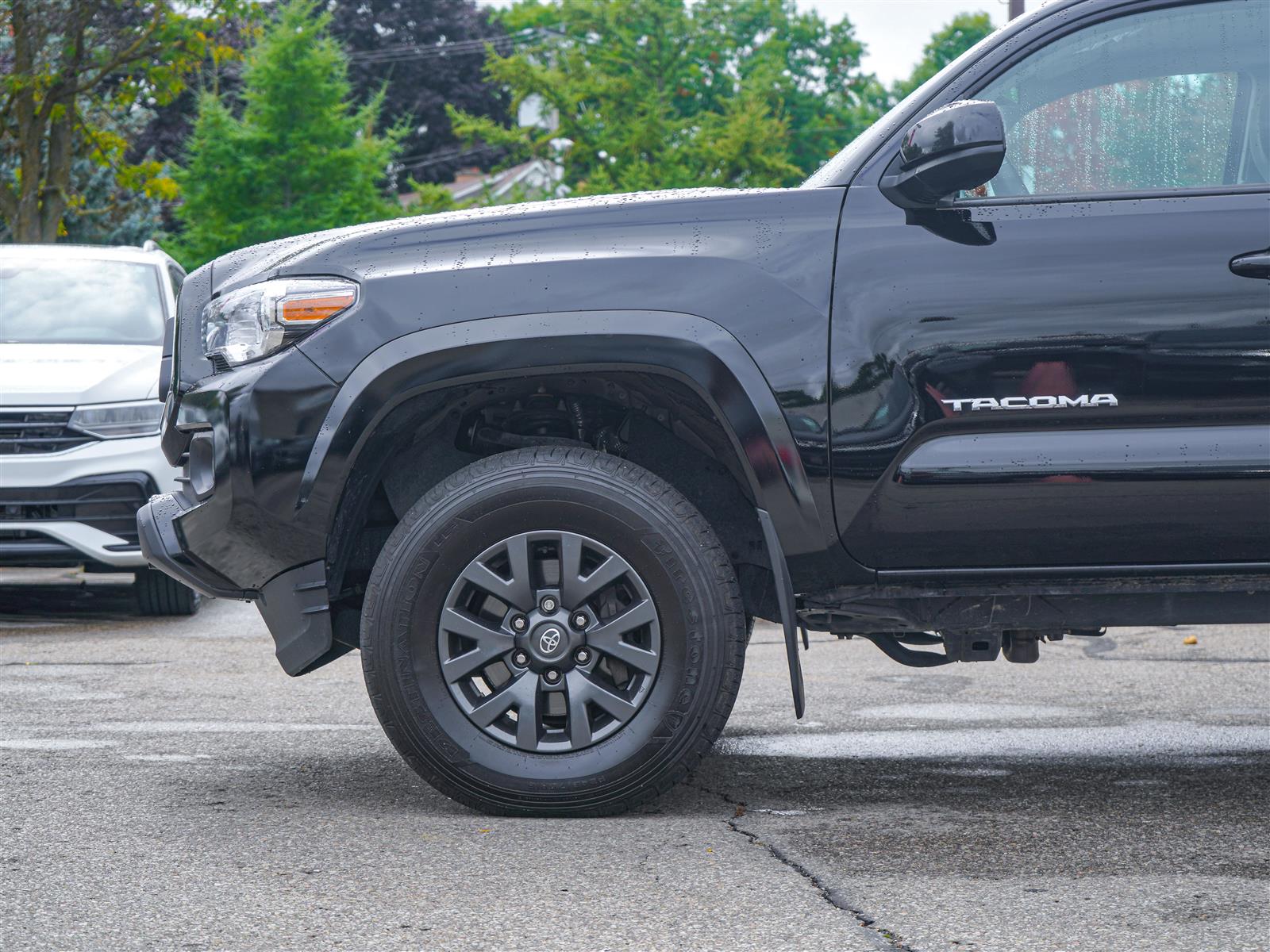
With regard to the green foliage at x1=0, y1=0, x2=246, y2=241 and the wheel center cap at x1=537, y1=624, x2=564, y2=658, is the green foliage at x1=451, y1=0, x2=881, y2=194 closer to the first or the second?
the green foliage at x1=0, y1=0, x2=246, y2=241

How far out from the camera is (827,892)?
128 inches

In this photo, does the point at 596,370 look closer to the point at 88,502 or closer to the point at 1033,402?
the point at 1033,402

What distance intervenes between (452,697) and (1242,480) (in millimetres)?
1925

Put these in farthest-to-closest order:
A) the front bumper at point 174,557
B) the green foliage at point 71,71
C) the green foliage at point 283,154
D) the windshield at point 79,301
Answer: the green foliage at point 283,154 → the green foliage at point 71,71 → the windshield at point 79,301 → the front bumper at point 174,557

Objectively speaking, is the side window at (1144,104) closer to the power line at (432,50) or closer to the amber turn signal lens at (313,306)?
the amber turn signal lens at (313,306)

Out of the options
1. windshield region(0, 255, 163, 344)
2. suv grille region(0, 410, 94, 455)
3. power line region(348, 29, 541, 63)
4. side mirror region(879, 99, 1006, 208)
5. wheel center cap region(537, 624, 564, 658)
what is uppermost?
power line region(348, 29, 541, 63)

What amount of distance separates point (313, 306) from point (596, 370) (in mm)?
702

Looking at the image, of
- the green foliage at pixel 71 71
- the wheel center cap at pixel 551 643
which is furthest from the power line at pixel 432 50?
the wheel center cap at pixel 551 643

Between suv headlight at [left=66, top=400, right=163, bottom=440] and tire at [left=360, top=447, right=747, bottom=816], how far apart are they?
457 cm

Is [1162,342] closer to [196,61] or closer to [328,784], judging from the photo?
[328,784]

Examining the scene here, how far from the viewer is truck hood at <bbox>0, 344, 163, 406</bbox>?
8.00 meters

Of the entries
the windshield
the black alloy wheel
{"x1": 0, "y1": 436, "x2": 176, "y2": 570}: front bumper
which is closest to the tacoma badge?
the black alloy wheel

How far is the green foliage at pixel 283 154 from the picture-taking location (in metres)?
31.6

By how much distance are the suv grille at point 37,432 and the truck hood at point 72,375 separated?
0.19 feet
